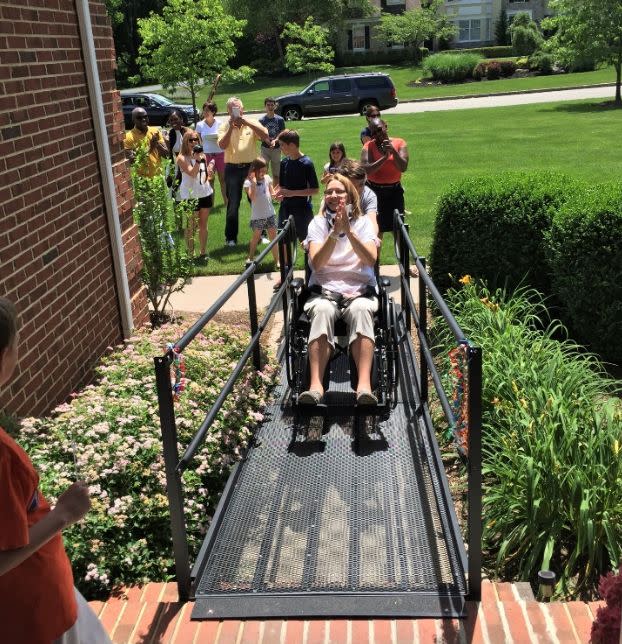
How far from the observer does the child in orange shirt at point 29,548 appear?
1816 millimetres

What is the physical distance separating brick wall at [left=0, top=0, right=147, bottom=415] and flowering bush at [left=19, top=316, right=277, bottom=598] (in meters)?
0.30

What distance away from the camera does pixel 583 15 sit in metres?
25.7

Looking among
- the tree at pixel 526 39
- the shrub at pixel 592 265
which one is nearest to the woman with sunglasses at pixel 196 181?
the shrub at pixel 592 265

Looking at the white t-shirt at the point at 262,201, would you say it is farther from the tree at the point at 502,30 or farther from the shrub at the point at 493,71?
the tree at the point at 502,30

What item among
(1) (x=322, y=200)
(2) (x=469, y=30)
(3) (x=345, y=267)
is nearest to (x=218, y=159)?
(1) (x=322, y=200)

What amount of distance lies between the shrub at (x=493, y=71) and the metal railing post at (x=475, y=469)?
1616 inches

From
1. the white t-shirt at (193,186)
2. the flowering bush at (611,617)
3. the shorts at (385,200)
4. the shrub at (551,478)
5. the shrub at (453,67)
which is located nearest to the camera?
the flowering bush at (611,617)

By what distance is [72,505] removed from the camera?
1909 mm

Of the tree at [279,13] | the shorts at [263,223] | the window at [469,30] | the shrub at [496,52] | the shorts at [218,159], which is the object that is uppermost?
the tree at [279,13]

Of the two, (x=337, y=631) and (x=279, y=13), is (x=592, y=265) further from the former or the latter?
(x=279, y=13)

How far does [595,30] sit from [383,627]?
2643 centimetres

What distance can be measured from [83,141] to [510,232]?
137 inches

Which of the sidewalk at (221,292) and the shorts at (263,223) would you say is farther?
the shorts at (263,223)

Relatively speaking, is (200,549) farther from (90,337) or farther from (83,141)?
(83,141)
